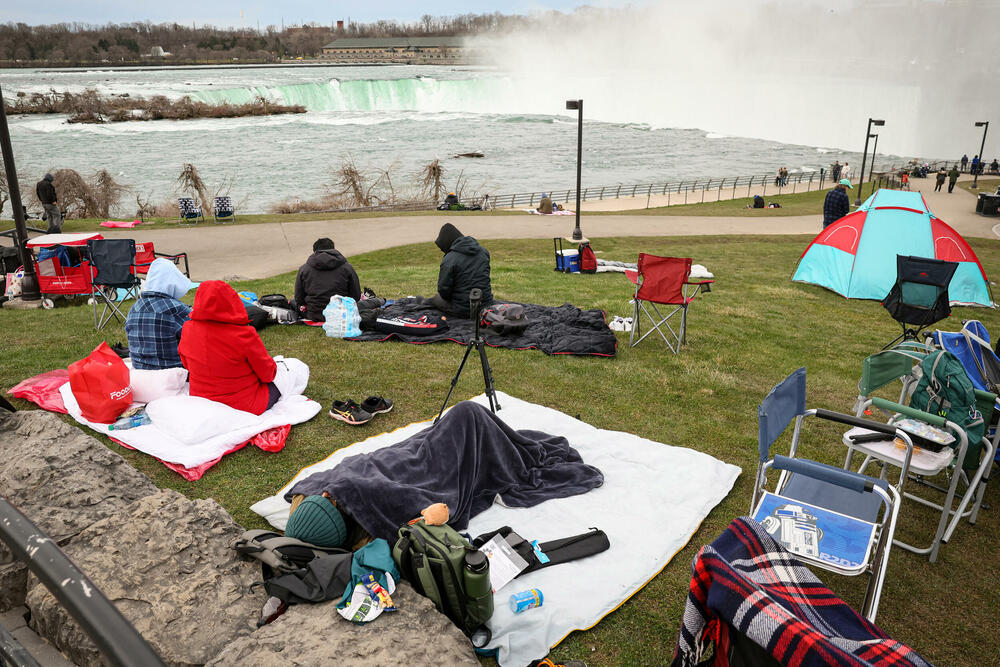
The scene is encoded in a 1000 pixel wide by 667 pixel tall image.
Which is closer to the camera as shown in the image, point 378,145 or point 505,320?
point 505,320

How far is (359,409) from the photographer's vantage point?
5254mm

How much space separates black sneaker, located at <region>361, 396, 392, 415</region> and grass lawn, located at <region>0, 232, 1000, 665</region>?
7cm

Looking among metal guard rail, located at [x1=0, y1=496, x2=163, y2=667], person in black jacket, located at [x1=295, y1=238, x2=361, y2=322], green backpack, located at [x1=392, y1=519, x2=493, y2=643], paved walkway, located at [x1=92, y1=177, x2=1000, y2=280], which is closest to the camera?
metal guard rail, located at [x1=0, y1=496, x2=163, y2=667]

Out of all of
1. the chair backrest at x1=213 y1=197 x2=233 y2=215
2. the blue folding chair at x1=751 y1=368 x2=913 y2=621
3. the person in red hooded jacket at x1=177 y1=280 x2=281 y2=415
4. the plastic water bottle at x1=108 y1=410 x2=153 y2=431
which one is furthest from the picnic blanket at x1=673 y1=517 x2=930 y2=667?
the chair backrest at x1=213 y1=197 x2=233 y2=215

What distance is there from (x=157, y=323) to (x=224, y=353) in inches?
37.5

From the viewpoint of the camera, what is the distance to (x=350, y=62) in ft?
446

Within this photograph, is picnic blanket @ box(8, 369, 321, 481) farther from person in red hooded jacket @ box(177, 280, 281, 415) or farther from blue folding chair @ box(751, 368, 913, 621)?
blue folding chair @ box(751, 368, 913, 621)

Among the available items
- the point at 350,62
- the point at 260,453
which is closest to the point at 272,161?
→ the point at 260,453

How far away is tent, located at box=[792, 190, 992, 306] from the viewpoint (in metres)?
8.92

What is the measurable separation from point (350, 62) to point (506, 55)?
111 feet

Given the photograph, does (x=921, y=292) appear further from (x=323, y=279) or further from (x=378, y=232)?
(x=378, y=232)

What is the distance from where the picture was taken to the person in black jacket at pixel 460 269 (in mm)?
7121

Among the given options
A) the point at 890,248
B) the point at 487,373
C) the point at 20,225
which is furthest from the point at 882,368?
the point at 20,225

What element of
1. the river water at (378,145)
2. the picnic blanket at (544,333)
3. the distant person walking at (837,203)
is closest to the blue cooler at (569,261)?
the picnic blanket at (544,333)
